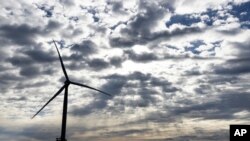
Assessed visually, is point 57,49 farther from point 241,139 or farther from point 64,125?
point 241,139

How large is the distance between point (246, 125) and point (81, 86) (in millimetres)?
77047

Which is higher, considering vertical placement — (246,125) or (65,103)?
(65,103)

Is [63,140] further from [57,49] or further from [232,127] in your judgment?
[232,127]

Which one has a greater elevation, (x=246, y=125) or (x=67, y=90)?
(x=67, y=90)

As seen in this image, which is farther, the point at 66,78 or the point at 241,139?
the point at 66,78

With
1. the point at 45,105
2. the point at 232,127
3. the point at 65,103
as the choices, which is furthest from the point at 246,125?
the point at 45,105

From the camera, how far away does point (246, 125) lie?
4695 inches

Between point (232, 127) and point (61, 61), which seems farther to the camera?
point (61, 61)

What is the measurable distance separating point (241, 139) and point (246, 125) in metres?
4.14

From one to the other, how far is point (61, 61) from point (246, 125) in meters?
83.7

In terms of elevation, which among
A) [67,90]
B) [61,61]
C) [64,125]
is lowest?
[64,125]

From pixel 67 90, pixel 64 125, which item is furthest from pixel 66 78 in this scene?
pixel 64 125

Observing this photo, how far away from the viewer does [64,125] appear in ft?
570

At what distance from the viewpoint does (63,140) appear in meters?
179
